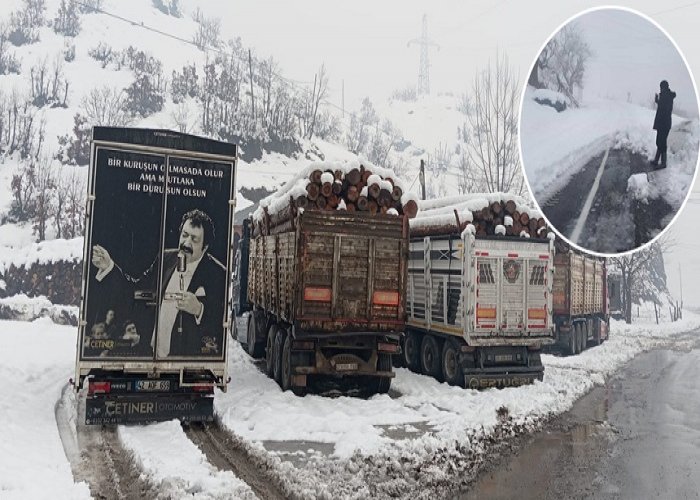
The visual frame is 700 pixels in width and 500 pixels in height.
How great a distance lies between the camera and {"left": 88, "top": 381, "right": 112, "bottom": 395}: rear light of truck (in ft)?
25.8

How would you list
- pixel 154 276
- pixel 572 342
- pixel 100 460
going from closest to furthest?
1. pixel 100 460
2. pixel 154 276
3. pixel 572 342

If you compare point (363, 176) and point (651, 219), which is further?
point (363, 176)

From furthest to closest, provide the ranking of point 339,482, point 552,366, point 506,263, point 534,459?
point 552,366, point 506,263, point 534,459, point 339,482

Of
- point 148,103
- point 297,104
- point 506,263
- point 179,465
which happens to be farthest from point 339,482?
point 297,104

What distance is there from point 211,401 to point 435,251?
22.2 feet

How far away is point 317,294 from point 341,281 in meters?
0.52

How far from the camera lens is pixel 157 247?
26.6 feet

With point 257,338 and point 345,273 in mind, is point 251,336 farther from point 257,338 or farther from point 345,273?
point 345,273

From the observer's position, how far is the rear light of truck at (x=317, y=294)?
33.7 feet

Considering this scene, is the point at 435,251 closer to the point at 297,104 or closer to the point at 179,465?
the point at 179,465

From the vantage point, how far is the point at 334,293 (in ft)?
34.1

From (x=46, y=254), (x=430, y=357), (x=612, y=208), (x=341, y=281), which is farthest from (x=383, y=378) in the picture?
(x=46, y=254)

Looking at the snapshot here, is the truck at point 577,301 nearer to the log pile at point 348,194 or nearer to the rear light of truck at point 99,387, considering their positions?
the log pile at point 348,194

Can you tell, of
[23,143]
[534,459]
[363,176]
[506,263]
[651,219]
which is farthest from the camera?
[23,143]
